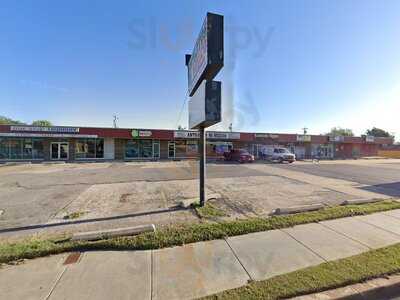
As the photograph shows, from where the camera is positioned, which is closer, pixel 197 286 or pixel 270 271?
pixel 197 286

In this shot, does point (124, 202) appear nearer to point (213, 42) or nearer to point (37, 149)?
point (213, 42)

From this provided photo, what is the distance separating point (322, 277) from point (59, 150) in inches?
1149

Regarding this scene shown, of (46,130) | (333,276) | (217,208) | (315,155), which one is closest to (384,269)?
(333,276)

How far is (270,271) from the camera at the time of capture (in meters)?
3.23

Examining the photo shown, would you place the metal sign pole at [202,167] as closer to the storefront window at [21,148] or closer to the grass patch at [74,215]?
the grass patch at [74,215]

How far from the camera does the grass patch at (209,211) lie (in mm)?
5778

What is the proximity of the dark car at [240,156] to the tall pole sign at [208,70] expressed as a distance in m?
18.8

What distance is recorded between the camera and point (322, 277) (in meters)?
3.02

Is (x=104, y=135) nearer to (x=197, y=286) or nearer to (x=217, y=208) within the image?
(x=217, y=208)

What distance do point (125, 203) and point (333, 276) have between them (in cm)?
602

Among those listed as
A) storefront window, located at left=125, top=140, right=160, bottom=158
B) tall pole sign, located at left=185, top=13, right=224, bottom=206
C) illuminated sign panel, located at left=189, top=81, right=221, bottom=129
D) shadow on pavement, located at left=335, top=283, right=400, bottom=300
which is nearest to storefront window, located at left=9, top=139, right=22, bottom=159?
storefront window, located at left=125, top=140, right=160, bottom=158

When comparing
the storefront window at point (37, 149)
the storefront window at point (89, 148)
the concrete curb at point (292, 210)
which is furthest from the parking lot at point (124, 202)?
the storefront window at point (37, 149)

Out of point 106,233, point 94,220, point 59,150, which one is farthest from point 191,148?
point 106,233

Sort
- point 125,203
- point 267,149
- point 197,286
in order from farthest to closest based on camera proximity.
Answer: point 267,149, point 125,203, point 197,286
